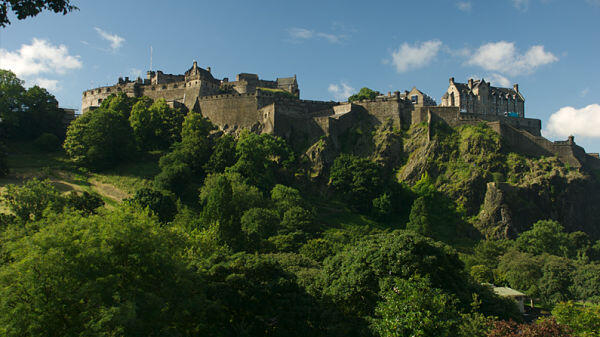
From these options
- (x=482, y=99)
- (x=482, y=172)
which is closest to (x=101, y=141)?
(x=482, y=172)

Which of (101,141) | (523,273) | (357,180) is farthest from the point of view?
(101,141)

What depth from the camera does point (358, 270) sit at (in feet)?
80.8

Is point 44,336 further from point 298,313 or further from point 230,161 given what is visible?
point 230,161

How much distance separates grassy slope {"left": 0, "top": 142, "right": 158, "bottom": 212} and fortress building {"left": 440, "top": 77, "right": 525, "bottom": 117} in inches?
2080

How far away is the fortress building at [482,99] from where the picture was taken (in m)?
83.1

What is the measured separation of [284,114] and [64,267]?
168 ft

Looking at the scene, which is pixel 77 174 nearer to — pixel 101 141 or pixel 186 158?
pixel 101 141

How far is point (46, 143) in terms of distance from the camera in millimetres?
67000

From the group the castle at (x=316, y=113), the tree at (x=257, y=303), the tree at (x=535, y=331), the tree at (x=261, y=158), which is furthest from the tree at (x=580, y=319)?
the castle at (x=316, y=113)

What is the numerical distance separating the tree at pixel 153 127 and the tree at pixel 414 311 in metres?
51.6

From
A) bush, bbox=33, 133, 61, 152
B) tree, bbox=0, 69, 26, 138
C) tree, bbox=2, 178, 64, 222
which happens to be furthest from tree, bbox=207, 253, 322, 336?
tree, bbox=0, 69, 26, 138

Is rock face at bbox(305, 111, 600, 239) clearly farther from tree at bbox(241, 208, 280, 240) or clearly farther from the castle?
tree at bbox(241, 208, 280, 240)

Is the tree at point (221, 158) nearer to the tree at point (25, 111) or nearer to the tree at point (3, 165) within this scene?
the tree at point (3, 165)

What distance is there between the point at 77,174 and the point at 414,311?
167 ft
